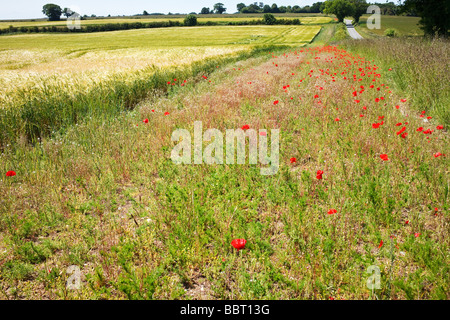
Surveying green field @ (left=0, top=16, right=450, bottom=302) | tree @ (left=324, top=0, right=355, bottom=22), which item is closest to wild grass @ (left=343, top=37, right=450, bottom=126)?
green field @ (left=0, top=16, right=450, bottom=302)

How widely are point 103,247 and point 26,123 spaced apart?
522 centimetres

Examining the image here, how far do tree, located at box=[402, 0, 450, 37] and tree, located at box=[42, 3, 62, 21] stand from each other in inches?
3471

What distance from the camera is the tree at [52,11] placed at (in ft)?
256

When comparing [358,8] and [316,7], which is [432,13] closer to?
→ [358,8]

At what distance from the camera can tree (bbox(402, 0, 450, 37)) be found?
2123 centimetres

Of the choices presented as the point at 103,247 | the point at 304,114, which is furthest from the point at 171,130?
the point at 103,247

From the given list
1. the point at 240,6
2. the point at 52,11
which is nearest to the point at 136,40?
the point at 52,11

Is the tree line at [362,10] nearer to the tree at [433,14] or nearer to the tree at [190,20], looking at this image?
the tree at [433,14]

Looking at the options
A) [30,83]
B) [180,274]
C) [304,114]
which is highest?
[30,83]

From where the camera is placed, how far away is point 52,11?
7800 centimetres

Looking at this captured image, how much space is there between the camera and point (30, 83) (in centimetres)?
772

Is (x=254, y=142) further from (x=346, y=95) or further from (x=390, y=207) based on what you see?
(x=346, y=95)

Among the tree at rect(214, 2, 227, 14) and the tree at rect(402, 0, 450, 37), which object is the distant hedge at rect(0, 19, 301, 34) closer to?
the tree at rect(402, 0, 450, 37)

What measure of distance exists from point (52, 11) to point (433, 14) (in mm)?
91034
